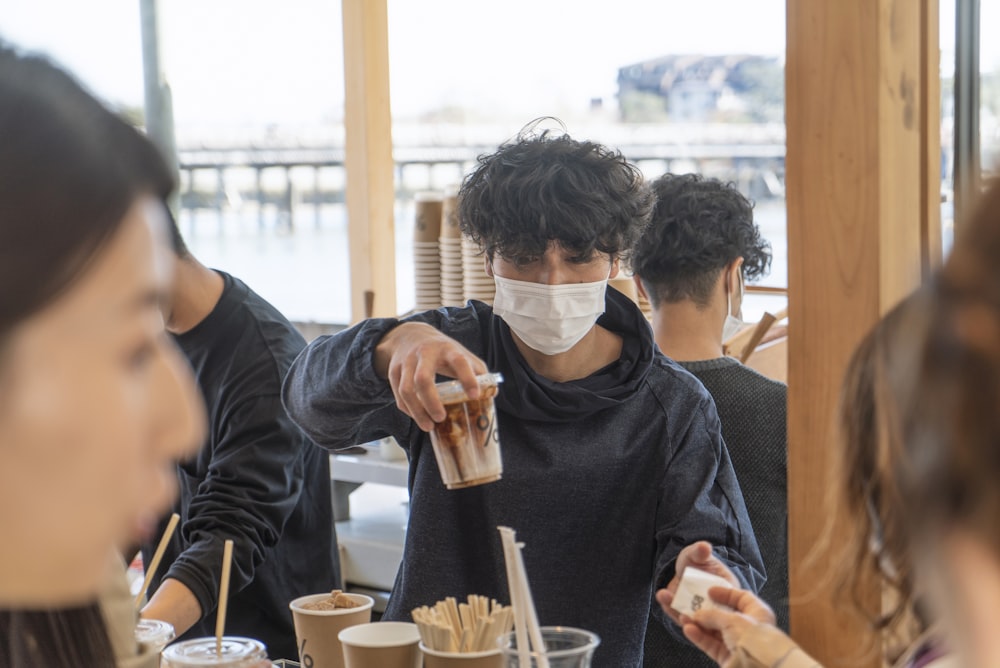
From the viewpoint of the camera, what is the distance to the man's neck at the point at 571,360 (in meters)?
1.92

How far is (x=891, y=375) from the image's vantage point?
0.48 meters

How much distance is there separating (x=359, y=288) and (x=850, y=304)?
239cm

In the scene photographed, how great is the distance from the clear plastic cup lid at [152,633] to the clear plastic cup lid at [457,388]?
474 millimetres

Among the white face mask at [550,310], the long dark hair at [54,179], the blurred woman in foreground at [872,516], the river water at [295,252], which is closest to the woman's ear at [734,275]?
the white face mask at [550,310]

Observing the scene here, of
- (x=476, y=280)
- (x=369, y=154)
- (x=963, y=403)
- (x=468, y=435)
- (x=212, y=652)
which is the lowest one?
(x=212, y=652)

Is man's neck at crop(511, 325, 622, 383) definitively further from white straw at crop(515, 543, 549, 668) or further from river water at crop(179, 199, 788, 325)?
river water at crop(179, 199, 788, 325)

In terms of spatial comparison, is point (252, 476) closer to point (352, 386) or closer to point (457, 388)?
point (352, 386)

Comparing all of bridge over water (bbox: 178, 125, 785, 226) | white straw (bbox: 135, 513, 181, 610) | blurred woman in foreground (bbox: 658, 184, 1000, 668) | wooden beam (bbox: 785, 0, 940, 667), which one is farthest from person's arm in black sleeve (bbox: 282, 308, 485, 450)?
bridge over water (bbox: 178, 125, 785, 226)

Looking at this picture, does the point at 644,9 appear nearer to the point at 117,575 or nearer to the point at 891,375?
the point at 117,575

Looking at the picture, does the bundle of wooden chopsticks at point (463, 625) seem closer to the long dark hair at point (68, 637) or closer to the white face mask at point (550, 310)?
the long dark hair at point (68, 637)

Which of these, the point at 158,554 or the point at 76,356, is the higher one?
the point at 76,356

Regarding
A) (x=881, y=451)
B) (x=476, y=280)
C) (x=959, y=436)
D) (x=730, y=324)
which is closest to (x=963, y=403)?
(x=959, y=436)

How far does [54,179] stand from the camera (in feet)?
1.66

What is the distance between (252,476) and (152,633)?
1.97 feet
